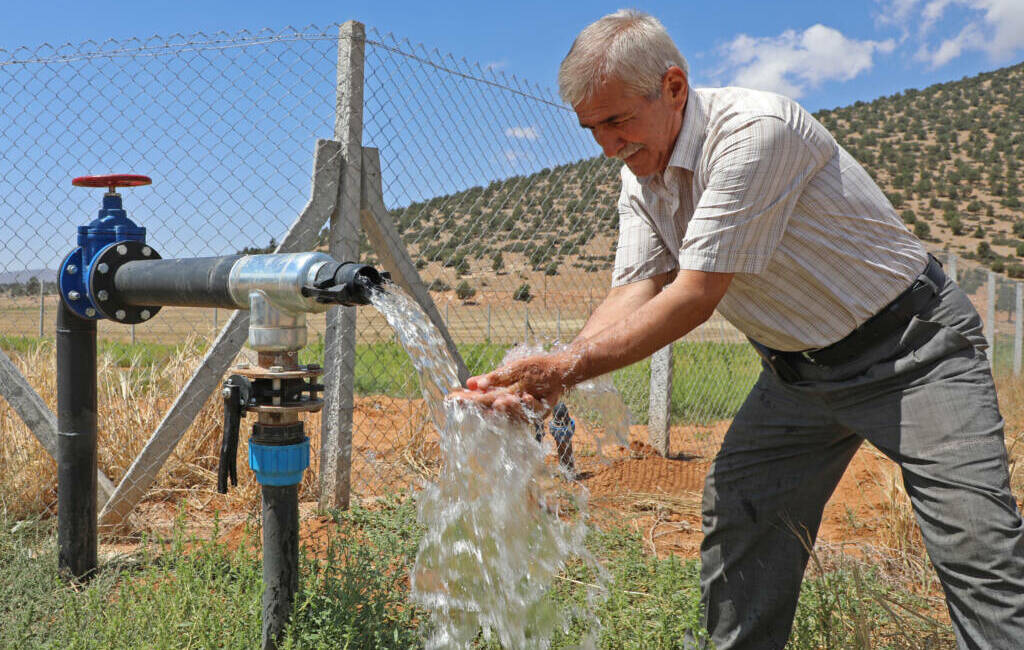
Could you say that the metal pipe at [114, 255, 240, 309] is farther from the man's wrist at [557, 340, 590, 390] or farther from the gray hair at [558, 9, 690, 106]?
the gray hair at [558, 9, 690, 106]

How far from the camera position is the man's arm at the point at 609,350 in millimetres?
1714

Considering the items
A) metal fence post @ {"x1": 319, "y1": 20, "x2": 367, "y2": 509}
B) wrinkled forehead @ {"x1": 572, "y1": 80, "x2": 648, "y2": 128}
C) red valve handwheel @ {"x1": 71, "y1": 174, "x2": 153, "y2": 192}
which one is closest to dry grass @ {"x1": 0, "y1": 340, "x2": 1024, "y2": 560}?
metal fence post @ {"x1": 319, "y1": 20, "x2": 367, "y2": 509}

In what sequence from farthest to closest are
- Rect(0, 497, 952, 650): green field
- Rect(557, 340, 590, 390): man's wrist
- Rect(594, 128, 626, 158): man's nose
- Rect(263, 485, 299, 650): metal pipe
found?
Rect(0, 497, 952, 650): green field, Rect(263, 485, 299, 650): metal pipe, Rect(594, 128, 626, 158): man's nose, Rect(557, 340, 590, 390): man's wrist

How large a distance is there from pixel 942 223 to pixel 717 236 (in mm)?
42798

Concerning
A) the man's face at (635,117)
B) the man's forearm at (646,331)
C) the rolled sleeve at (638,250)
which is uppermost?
the man's face at (635,117)

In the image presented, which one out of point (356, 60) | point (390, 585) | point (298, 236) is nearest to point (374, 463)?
point (298, 236)

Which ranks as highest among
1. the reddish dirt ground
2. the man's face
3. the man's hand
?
the man's face

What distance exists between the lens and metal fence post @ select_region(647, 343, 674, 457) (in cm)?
585

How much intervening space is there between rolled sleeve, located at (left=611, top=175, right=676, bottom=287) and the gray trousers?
0.48m

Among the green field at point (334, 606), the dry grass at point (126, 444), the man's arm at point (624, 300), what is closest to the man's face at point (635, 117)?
the man's arm at point (624, 300)

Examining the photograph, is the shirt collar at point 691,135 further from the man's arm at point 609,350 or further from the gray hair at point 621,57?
the man's arm at point 609,350

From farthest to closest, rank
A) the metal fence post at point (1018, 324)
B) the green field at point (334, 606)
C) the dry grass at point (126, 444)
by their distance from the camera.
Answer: the metal fence post at point (1018, 324) → the dry grass at point (126, 444) → the green field at point (334, 606)

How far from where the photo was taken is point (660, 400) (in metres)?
5.91

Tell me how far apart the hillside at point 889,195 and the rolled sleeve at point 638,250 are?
6.62 feet
